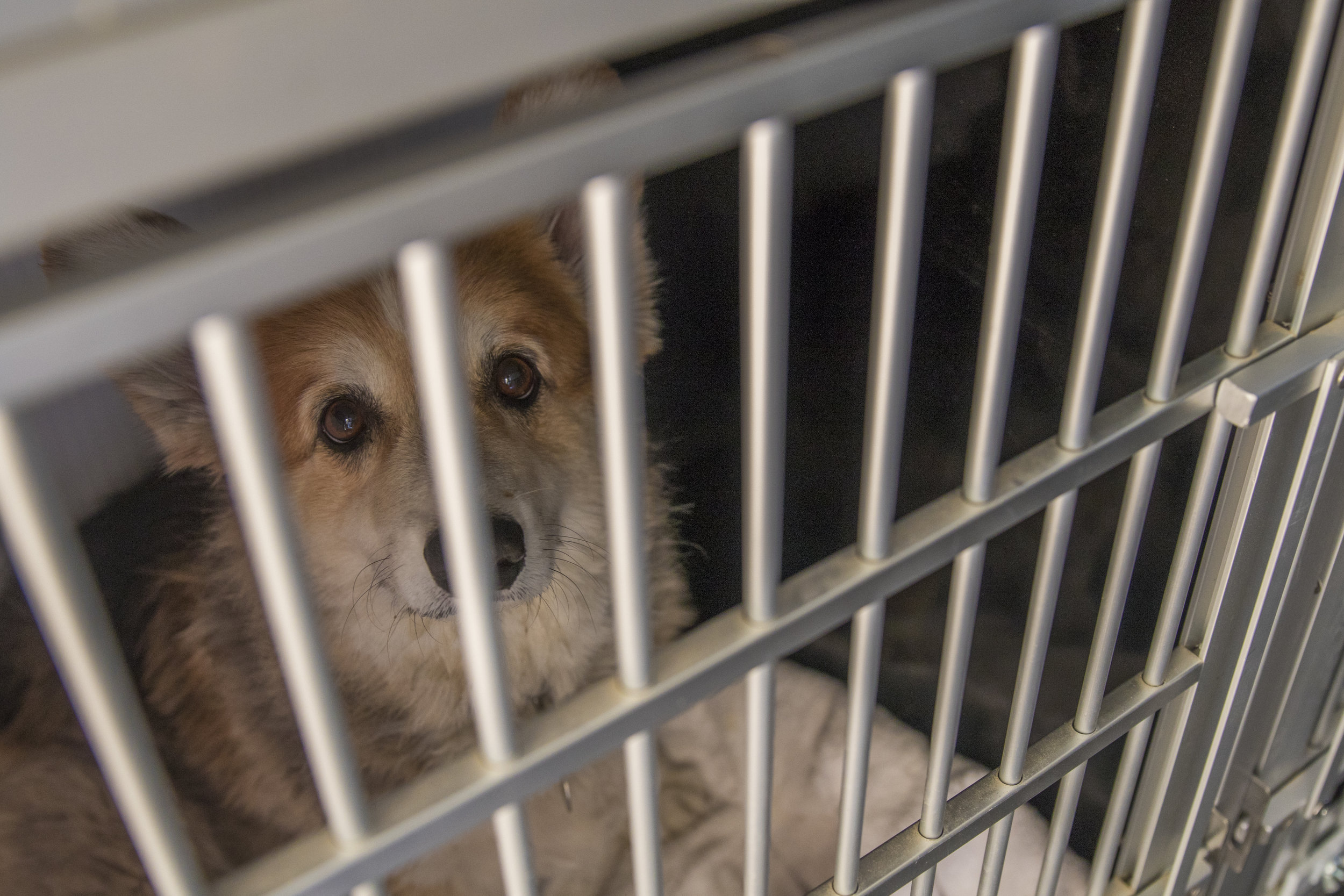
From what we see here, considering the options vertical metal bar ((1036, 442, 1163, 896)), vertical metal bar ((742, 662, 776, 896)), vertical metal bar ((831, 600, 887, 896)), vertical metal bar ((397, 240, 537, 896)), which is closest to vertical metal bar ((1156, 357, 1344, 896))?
vertical metal bar ((1036, 442, 1163, 896))

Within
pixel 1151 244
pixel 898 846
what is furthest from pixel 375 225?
pixel 1151 244

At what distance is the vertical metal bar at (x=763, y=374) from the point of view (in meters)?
0.62

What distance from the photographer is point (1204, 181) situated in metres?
0.85

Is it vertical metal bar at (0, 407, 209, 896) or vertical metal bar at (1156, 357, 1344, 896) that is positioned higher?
vertical metal bar at (1156, 357, 1344, 896)

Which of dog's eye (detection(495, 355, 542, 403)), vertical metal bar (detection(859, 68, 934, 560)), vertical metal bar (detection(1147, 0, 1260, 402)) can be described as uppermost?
dog's eye (detection(495, 355, 542, 403))

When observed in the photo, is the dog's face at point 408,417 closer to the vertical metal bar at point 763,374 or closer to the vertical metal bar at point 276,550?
the vertical metal bar at point 763,374

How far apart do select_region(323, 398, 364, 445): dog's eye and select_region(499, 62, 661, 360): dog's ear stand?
392 millimetres

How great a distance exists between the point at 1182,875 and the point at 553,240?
128 centimetres

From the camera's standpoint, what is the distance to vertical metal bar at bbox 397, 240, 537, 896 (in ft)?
1.71

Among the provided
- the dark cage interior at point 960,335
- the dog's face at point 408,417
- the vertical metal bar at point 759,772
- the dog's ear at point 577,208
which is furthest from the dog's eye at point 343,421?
the vertical metal bar at point 759,772

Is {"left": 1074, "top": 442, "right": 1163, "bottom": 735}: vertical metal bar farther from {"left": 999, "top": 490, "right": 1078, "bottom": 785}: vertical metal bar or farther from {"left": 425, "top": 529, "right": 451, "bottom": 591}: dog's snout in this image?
{"left": 425, "top": 529, "right": 451, "bottom": 591}: dog's snout

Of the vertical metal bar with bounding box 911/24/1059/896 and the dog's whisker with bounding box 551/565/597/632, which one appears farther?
the dog's whisker with bounding box 551/565/597/632

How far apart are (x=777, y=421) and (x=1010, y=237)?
0.22m

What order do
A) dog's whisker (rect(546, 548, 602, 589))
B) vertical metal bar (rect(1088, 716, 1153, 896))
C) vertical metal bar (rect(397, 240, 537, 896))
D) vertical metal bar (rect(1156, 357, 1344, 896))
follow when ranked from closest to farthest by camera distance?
1. vertical metal bar (rect(397, 240, 537, 896))
2. vertical metal bar (rect(1156, 357, 1344, 896))
3. vertical metal bar (rect(1088, 716, 1153, 896))
4. dog's whisker (rect(546, 548, 602, 589))
